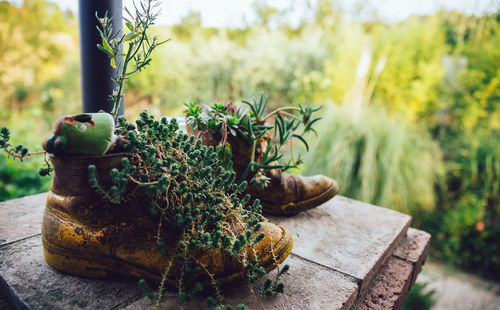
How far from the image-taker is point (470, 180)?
2.99 meters

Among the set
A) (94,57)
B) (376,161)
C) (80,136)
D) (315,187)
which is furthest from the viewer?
(376,161)

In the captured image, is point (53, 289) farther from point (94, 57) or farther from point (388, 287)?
point (388, 287)

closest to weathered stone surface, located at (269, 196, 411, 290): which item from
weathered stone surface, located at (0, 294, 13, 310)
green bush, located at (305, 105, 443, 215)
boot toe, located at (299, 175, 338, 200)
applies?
boot toe, located at (299, 175, 338, 200)

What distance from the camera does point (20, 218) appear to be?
1.17 meters

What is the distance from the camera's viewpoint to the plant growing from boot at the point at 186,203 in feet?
2.24

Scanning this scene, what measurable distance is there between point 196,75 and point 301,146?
342cm

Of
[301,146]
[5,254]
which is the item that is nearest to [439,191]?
[301,146]

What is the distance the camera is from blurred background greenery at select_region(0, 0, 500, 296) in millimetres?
2682

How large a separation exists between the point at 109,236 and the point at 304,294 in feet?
1.70

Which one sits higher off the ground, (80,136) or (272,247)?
(80,136)

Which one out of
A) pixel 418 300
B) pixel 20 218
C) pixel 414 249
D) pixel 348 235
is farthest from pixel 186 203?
pixel 418 300

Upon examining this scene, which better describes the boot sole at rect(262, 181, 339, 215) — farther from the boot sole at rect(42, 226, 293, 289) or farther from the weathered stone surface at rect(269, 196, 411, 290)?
the boot sole at rect(42, 226, 293, 289)

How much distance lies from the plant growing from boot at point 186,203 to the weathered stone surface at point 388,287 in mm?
353

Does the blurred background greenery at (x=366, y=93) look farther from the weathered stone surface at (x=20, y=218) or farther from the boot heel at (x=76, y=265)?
the boot heel at (x=76, y=265)
